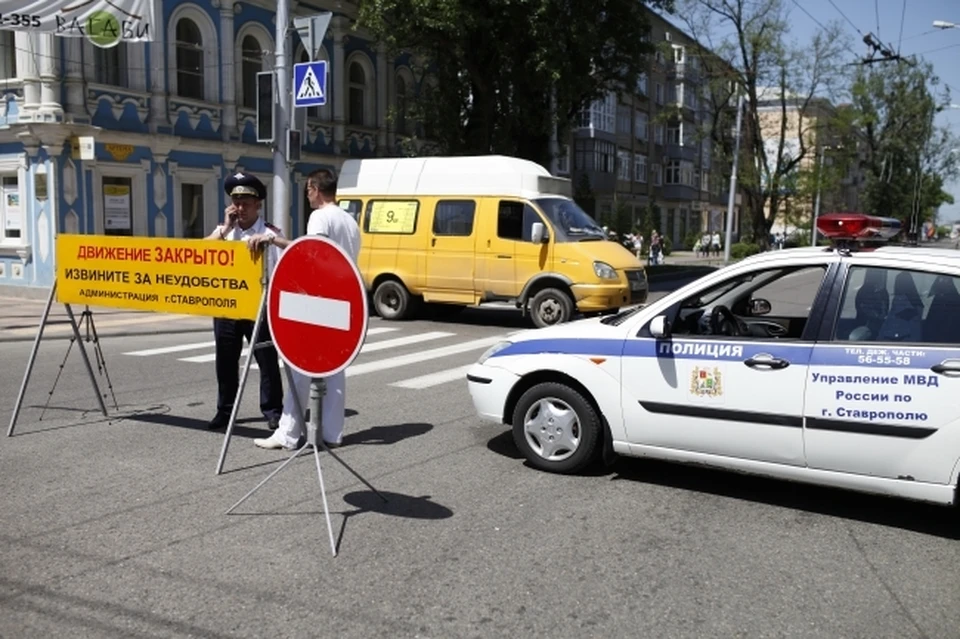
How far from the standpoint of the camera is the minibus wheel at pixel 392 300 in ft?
52.5

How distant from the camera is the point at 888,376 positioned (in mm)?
4836

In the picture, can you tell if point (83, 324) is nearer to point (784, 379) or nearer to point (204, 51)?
point (204, 51)

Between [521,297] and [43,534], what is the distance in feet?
34.7

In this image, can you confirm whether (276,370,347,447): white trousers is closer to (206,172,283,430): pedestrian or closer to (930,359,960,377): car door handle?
(206,172,283,430): pedestrian

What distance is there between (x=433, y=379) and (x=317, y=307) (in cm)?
502

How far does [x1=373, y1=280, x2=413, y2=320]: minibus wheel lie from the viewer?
1602 cm

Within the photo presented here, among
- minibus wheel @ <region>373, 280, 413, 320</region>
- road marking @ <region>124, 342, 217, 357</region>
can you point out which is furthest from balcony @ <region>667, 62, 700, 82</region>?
road marking @ <region>124, 342, 217, 357</region>

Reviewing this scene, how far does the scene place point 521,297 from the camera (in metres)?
14.8

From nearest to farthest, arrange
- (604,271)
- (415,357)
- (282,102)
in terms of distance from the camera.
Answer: (415,357) → (604,271) → (282,102)

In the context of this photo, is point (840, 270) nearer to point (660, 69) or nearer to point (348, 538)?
point (348, 538)

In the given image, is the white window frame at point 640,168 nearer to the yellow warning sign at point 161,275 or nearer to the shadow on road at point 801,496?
the yellow warning sign at point 161,275

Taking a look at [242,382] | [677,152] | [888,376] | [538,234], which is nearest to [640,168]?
[677,152]

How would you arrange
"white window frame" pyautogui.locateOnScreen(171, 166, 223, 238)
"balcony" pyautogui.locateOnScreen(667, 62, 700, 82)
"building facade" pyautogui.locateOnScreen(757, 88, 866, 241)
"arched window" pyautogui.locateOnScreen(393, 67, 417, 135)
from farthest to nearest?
"balcony" pyautogui.locateOnScreen(667, 62, 700, 82) → "building facade" pyautogui.locateOnScreen(757, 88, 866, 241) → "arched window" pyautogui.locateOnScreen(393, 67, 417, 135) → "white window frame" pyautogui.locateOnScreen(171, 166, 223, 238)

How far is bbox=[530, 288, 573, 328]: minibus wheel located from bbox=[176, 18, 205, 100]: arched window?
11.4 metres
